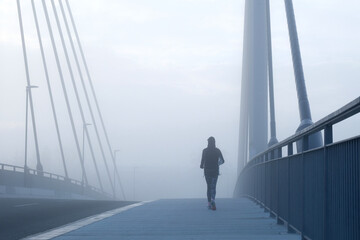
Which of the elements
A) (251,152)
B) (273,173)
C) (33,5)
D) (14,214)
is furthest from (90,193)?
(273,173)

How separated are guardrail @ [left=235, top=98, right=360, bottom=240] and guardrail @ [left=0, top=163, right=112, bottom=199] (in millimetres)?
28450

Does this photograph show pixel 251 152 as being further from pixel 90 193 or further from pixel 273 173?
pixel 90 193

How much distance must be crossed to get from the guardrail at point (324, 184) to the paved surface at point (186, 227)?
0.59 metres

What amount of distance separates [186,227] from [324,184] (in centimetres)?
490

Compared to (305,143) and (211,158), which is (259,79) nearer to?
(211,158)

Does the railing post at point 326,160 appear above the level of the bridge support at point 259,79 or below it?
below

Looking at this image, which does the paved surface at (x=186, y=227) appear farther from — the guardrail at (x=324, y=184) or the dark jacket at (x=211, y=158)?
the dark jacket at (x=211, y=158)

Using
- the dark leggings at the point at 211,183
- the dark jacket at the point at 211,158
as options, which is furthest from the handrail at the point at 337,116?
the dark leggings at the point at 211,183

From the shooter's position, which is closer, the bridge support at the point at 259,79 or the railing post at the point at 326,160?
the railing post at the point at 326,160

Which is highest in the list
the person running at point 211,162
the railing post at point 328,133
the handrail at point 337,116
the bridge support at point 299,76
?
the bridge support at point 299,76

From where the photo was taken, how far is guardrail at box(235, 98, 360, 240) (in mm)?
5598

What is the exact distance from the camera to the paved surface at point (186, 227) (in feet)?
32.3

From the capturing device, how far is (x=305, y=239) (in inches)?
320

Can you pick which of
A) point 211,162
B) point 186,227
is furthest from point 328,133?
point 211,162
